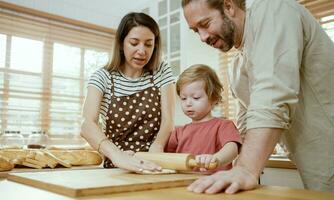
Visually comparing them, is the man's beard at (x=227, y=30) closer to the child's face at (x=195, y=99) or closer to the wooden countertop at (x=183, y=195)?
the child's face at (x=195, y=99)

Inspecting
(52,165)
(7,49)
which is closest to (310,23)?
(52,165)

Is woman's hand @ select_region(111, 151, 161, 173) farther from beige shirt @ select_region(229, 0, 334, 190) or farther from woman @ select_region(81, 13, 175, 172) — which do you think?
beige shirt @ select_region(229, 0, 334, 190)

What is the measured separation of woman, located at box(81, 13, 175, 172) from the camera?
3.96 feet

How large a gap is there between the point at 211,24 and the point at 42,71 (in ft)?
8.59

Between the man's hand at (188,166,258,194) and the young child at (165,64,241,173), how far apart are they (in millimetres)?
414

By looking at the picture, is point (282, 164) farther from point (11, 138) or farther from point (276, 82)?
point (11, 138)

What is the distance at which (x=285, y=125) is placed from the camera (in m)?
0.74

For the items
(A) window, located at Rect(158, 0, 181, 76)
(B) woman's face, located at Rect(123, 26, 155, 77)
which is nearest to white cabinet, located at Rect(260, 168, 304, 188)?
(B) woman's face, located at Rect(123, 26, 155, 77)

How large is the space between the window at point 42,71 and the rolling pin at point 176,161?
8.13 ft

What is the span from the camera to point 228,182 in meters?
0.66

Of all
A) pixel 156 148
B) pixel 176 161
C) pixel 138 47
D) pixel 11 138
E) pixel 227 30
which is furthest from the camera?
pixel 11 138

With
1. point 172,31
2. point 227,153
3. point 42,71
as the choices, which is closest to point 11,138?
point 42,71

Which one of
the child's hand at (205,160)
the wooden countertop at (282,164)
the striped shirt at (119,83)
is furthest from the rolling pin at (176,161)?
the wooden countertop at (282,164)

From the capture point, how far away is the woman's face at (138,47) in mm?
1266
